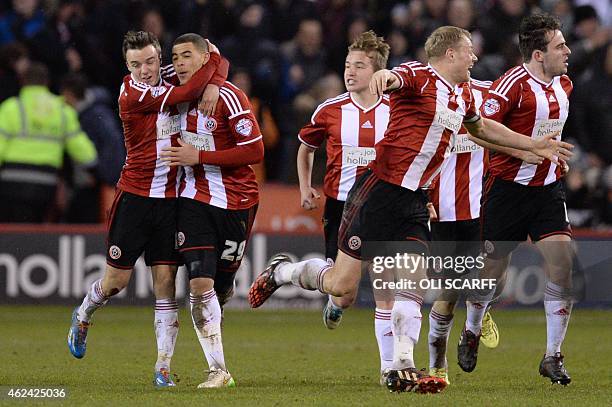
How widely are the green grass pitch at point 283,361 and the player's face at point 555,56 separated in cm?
210

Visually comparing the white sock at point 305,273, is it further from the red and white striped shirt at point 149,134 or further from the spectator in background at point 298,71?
the spectator in background at point 298,71

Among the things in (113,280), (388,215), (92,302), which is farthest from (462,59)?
(92,302)

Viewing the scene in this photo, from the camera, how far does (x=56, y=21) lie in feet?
53.2

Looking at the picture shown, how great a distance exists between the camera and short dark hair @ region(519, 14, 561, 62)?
30.1 feet

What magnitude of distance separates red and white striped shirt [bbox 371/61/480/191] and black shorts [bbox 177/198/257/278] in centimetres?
110

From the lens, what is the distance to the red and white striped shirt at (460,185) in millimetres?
9453

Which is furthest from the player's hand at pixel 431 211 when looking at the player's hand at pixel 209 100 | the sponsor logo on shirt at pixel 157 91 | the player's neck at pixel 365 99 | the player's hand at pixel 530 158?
the sponsor logo on shirt at pixel 157 91

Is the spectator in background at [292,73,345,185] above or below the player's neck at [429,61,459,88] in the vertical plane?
below

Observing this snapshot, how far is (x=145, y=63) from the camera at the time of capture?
8820mm

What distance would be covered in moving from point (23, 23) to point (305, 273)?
8.11 meters

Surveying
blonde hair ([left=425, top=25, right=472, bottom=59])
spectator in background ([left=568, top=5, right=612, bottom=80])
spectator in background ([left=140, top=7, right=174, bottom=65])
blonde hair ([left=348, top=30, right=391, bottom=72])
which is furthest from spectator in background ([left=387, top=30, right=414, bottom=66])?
blonde hair ([left=425, top=25, right=472, bottom=59])

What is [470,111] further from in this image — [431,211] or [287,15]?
[287,15]

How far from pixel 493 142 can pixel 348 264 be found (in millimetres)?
1199

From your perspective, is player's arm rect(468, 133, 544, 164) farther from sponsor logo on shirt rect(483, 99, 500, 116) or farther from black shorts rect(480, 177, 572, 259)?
black shorts rect(480, 177, 572, 259)
